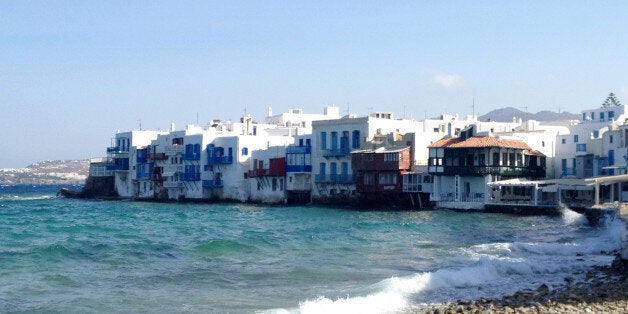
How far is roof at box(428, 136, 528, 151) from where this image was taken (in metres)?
57.0

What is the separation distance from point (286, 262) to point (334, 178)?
39.0m

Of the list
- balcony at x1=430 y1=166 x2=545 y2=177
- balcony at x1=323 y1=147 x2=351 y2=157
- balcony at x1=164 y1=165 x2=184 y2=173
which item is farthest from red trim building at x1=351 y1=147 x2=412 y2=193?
balcony at x1=164 y1=165 x2=184 y2=173

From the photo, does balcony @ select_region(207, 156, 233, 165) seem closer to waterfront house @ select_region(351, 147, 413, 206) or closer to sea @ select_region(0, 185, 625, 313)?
waterfront house @ select_region(351, 147, 413, 206)

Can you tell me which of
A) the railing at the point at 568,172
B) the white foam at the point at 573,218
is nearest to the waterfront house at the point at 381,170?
the railing at the point at 568,172

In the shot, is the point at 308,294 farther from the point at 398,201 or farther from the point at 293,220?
the point at 398,201

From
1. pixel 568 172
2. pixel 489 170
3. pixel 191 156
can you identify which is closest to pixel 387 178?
pixel 489 170

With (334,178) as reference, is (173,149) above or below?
above

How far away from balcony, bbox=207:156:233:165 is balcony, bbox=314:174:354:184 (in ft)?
33.8

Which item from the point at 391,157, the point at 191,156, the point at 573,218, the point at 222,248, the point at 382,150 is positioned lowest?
the point at 222,248

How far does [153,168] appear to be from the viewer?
83688 mm

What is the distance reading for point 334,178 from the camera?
222 feet

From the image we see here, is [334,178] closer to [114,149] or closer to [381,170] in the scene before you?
[381,170]

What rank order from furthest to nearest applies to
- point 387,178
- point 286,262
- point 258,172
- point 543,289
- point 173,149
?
point 173,149 < point 258,172 < point 387,178 < point 286,262 < point 543,289

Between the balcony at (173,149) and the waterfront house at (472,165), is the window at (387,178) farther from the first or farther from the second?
the balcony at (173,149)
